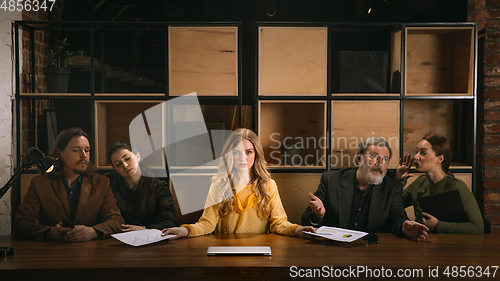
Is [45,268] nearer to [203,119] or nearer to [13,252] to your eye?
[13,252]

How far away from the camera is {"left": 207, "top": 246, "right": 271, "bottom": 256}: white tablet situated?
1.71m

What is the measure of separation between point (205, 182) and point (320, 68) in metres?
1.30

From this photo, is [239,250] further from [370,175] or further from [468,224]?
[468,224]

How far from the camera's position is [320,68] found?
2787 millimetres

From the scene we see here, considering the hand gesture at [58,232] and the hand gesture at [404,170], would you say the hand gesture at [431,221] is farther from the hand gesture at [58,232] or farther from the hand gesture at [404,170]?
the hand gesture at [58,232]

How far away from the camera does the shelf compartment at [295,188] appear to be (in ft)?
9.27

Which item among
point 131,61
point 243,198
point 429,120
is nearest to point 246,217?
point 243,198

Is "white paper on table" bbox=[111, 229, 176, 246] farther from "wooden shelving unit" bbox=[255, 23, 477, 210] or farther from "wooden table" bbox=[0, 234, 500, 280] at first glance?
"wooden shelving unit" bbox=[255, 23, 477, 210]

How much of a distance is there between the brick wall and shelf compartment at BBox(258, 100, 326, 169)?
4.56 ft

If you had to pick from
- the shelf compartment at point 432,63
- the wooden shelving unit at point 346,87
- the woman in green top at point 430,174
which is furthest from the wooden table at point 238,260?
the shelf compartment at point 432,63

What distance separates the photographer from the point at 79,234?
197 cm

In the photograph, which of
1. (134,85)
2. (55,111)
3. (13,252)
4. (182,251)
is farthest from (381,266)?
(134,85)

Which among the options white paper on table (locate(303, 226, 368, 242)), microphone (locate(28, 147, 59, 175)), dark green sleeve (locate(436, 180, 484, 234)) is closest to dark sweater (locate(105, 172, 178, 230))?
microphone (locate(28, 147, 59, 175))

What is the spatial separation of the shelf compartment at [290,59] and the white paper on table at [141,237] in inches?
52.7
